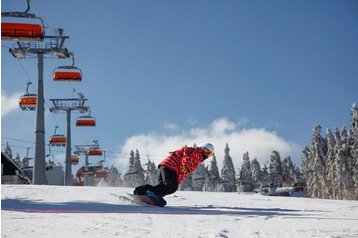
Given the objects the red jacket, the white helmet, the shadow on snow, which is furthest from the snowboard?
the white helmet

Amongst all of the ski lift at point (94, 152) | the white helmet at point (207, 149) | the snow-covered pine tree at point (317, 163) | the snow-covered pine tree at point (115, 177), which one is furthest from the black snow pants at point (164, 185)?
the snow-covered pine tree at point (115, 177)

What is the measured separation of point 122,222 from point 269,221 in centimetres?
260

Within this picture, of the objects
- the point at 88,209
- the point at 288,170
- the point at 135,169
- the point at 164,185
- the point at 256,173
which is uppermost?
the point at 135,169

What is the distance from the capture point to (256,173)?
11719 centimetres

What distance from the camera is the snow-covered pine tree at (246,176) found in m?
110

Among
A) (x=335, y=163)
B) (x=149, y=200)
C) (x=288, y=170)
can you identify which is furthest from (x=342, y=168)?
(x=149, y=200)

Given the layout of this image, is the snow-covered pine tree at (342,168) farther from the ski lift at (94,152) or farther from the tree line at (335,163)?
the ski lift at (94,152)

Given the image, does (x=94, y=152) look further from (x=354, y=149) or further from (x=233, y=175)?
(x=233, y=175)

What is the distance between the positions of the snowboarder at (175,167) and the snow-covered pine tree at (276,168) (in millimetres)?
104938

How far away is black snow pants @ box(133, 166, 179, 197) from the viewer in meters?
10.9

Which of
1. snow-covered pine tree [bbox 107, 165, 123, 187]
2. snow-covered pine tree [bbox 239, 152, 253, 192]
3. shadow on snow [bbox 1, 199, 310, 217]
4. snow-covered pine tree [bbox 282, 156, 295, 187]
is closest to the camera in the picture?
shadow on snow [bbox 1, 199, 310, 217]

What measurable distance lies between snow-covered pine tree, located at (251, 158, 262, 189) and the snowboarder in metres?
104

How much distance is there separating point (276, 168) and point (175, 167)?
109030mm

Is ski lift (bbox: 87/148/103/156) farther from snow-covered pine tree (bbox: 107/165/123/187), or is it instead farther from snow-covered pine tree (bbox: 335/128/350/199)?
snow-covered pine tree (bbox: 107/165/123/187)
